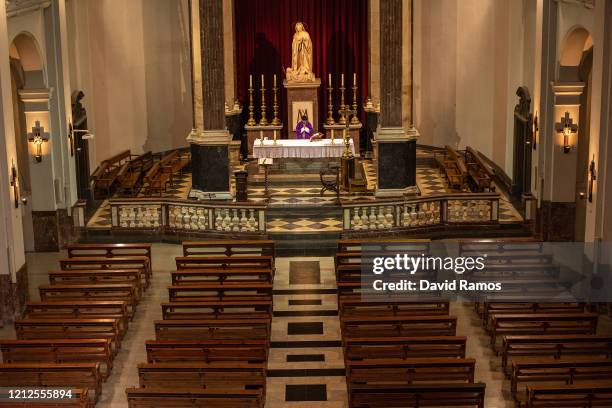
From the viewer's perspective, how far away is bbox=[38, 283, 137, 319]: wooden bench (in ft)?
47.4

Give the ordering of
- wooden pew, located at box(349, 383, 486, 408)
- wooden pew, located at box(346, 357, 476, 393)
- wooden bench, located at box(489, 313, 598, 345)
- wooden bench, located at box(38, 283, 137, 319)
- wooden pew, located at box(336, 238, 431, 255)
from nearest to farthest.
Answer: wooden pew, located at box(349, 383, 486, 408), wooden pew, located at box(346, 357, 476, 393), wooden bench, located at box(489, 313, 598, 345), wooden bench, located at box(38, 283, 137, 319), wooden pew, located at box(336, 238, 431, 255)

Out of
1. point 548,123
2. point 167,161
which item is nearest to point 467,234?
point 548,123

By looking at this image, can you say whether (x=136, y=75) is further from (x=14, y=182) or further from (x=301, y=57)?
(x=14, y=182)

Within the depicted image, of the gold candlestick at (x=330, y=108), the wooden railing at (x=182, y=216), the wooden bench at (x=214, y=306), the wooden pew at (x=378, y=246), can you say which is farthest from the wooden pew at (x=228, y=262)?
the gold candlestick at (x=330, y=108)

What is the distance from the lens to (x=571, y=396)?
401 inches

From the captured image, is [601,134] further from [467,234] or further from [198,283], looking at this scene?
[198,283]

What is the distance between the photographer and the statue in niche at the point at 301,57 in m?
25.0

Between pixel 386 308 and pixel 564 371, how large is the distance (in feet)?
10.0

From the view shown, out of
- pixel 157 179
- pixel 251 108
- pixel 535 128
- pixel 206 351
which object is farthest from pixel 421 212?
pixel 206 351

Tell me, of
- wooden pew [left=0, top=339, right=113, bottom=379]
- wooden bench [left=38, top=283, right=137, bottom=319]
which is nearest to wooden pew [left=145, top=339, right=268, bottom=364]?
wooden pew [left=0, top=339, right=113, bottom=379]

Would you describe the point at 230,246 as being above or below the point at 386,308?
above

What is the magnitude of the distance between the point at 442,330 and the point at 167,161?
41.7 feet

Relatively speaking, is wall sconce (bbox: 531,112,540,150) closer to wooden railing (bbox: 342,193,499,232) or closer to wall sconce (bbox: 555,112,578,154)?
wall sconce (bbox: 555,112,578,154)

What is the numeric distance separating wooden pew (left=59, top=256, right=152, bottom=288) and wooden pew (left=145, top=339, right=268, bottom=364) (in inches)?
176
